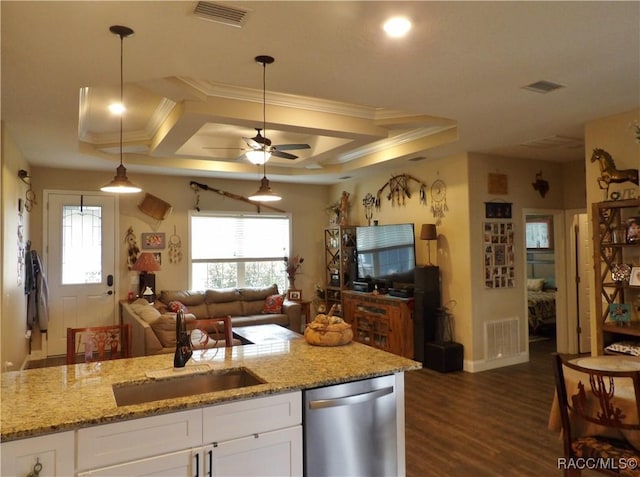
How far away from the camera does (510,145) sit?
500 centimetres

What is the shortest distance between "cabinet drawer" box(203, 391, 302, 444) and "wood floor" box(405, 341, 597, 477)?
1383mm

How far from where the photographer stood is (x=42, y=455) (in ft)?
5.41

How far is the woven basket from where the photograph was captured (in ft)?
9.00

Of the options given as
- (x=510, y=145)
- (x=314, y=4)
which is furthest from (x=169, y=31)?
(x=510, y=145)

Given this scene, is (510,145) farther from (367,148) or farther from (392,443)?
(392,443)

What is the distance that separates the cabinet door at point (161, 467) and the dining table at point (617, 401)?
206cm

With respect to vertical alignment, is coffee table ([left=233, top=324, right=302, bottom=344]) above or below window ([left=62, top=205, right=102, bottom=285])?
below

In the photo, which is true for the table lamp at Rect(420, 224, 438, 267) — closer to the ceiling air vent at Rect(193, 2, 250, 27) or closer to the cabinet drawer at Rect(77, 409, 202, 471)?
the ceiling air vent at Rect(193, 2, 250, 27)

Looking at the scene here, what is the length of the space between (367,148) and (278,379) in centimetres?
449

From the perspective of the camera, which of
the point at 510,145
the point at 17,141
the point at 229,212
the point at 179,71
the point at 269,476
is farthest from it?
the point at 229,212

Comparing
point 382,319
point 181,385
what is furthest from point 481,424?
point 181,385

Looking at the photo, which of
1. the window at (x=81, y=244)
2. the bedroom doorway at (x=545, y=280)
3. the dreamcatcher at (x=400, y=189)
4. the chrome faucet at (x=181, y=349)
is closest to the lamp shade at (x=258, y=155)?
the chrome faucet at (x=181, y=349)

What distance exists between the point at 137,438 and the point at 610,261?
385 centimetres

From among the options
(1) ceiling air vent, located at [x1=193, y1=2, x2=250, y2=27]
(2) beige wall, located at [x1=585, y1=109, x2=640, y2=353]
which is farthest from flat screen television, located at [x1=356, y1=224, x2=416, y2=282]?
(1) ceiling air vent, located at [x1=193, y1=2, x2=250, y2=27]
